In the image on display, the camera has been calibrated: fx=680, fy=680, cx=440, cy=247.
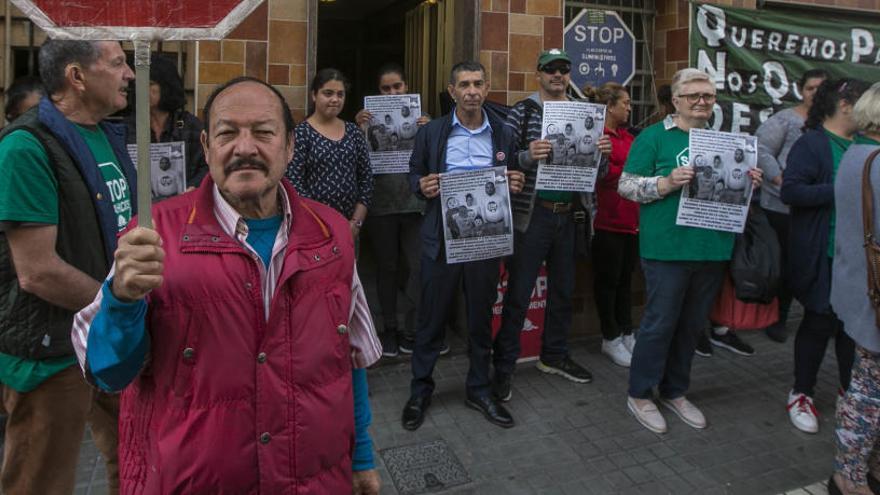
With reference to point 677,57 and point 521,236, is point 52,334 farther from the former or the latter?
point 677,57

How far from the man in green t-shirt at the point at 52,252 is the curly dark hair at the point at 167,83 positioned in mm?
1607

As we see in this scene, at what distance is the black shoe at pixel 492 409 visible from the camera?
420cm

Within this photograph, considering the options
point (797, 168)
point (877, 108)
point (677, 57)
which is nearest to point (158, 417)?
point (877, 108)

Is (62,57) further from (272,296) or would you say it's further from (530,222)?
(530,222)

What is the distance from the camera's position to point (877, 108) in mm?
3402

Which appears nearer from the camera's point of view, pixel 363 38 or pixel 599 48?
pixel 599 48

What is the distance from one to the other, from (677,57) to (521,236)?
288 centimetres

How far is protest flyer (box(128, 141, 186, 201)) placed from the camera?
3760 mm

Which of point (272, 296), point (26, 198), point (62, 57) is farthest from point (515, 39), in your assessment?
point (272, 296)

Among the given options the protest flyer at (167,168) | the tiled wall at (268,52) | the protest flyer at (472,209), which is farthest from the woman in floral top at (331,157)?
Answer: the protest flyer at (472,209)

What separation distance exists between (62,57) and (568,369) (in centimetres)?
376

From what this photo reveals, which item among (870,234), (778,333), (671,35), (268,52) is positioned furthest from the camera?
(671,35)

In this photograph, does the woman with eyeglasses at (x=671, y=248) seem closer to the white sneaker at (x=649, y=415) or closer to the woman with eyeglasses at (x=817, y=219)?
the white sneaker at (x=649, y=415)

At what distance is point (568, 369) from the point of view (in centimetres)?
497
